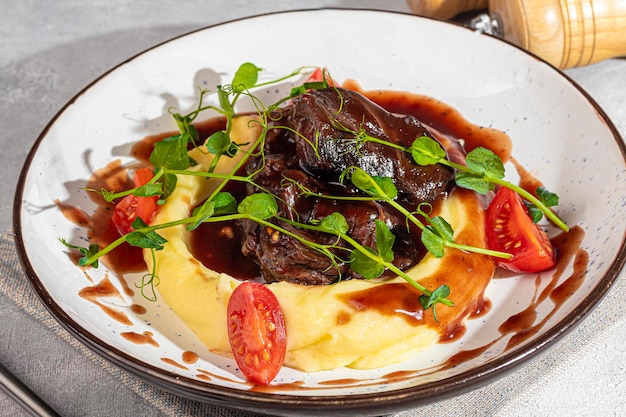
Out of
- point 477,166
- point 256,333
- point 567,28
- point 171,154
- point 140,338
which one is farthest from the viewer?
point 567,28

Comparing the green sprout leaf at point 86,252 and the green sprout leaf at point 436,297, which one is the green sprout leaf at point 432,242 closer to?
the green sprout leaf at point 436,297

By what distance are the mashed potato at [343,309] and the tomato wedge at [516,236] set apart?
10 centimetres

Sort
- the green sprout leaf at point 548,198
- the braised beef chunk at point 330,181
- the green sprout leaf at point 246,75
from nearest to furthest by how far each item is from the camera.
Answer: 1. the braised beef chunk at point 330,181
2. the green sprout leaf at point 548,198
3. the green sprout leaf at point 246,75

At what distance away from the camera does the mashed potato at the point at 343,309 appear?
10.8ft

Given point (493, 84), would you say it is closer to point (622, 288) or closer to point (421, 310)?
point (622, 288)

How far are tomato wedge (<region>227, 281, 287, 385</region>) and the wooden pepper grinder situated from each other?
3056mm

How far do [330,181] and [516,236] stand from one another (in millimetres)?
1097

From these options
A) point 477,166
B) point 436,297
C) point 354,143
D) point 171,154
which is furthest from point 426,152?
point 171,154

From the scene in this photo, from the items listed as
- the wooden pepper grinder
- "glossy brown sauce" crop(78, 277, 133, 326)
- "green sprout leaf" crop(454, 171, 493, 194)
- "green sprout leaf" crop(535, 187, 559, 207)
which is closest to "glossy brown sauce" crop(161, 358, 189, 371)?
"glossy brown sauce" crop(78, 277, 133, 326)

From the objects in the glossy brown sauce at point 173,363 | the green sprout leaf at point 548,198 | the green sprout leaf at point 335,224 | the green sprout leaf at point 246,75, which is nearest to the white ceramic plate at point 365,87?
the glossy brown sauce at point 173,363

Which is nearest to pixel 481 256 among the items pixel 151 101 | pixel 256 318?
pixel 256 318

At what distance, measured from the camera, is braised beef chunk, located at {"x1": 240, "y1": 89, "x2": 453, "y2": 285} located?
360cm

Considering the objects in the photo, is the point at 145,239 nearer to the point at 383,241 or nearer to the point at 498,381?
the point at 383,241

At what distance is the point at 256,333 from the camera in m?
3.13
